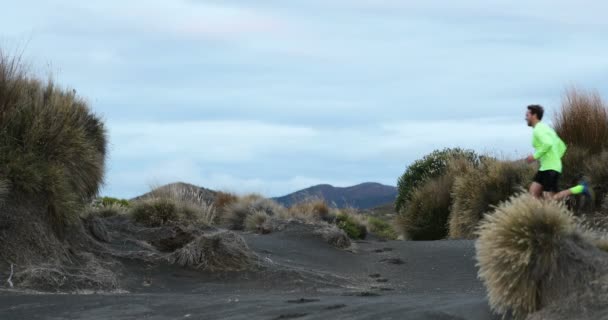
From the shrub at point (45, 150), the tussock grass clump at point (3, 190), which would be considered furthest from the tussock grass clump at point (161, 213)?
the tussock grass clump at point (3, 190)

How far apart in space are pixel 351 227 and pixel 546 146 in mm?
8626

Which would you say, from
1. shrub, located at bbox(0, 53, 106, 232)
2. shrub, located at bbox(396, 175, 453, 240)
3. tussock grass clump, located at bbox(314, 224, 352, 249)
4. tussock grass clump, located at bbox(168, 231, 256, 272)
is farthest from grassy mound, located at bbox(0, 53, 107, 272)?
shrub, located at bbox(396, 175, 453, 240)

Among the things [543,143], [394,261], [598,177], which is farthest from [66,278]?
[598,177]

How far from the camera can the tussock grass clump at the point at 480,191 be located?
64.7 feet

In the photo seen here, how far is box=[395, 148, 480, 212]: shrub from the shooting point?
25.2 meters

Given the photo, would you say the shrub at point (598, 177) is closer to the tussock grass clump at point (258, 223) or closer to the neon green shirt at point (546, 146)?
the neon green shirt at point (546, 146)

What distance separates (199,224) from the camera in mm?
17250

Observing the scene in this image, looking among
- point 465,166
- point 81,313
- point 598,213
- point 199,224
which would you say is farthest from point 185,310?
point 465,166

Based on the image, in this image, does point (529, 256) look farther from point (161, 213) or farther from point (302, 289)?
point (161, 213)

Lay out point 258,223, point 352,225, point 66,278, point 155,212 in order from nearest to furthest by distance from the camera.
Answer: point 66,278 → point 155,212 → point 258,223 → point 352,225

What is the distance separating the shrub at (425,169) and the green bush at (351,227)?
2.56 m

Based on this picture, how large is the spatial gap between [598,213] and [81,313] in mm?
11681

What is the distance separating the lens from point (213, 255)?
13680 millimetres

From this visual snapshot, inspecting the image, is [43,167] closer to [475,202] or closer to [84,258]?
[84,258]
